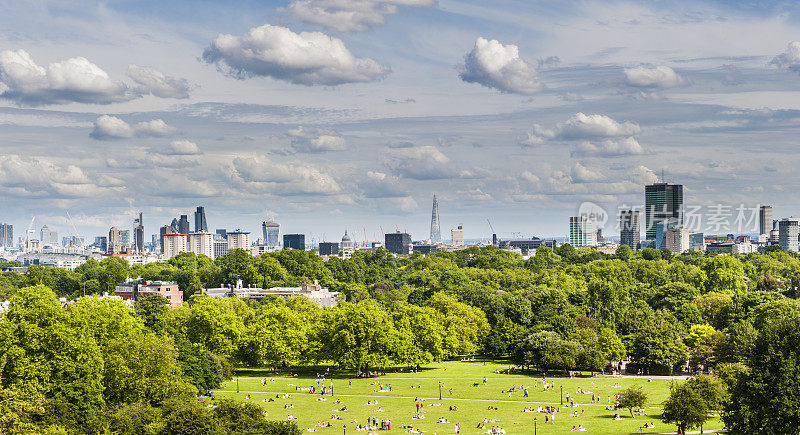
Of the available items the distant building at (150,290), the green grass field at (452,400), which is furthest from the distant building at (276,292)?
the green grass field at (452,400)

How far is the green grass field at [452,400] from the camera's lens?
205 feet

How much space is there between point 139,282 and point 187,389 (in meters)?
100

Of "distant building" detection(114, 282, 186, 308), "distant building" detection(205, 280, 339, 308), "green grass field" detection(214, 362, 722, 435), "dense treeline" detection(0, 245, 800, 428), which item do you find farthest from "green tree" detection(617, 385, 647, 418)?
"distant building" detection(114, 282, 186, 308)

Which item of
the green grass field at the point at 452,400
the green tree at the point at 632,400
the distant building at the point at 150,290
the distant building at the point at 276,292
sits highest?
the distant building at the point at 150,290

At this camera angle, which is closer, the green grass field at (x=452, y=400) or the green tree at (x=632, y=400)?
the green grass field at (x=452, y=400)

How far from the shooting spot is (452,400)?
2862 inches

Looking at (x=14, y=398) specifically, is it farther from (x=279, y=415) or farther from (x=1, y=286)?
(x=1, y=286)

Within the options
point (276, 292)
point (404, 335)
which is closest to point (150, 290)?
point (276, 292)

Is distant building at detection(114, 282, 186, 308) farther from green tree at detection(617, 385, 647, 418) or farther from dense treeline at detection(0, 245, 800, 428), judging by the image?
green tree at detection(617, 385, 647, 418)

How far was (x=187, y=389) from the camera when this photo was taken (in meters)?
61.5

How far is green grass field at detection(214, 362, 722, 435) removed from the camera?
6234 centimetres

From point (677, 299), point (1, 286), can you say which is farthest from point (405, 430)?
point (1, 286)

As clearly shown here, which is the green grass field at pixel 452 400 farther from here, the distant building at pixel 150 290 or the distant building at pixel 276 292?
the distant building at pixel 150 290

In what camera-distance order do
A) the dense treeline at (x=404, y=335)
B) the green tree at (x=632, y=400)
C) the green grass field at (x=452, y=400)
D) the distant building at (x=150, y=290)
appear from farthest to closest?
1. the distant building at (x=150, y=290)
2. the green tree at (x=632, y=400)
3. the green grass field at (x=452, y=400)
4. the dense treeline at (x=404, y=335)
